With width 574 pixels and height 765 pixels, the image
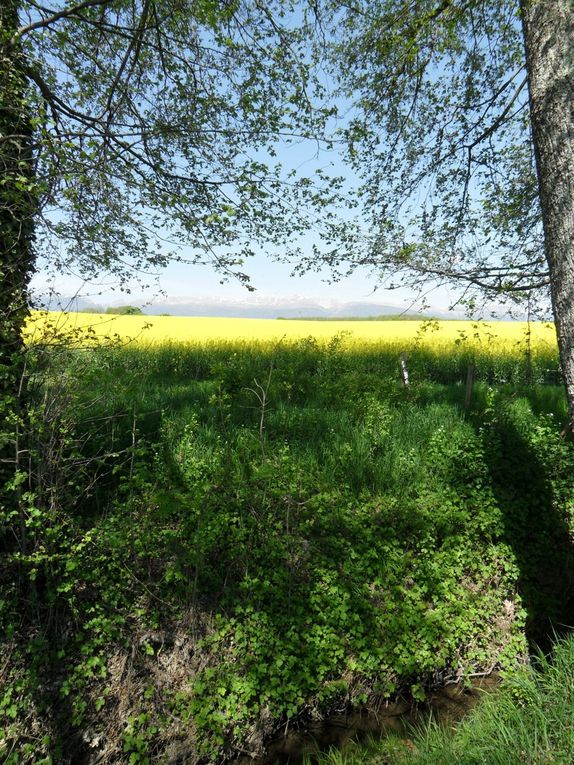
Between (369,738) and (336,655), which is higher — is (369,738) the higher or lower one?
the lower one

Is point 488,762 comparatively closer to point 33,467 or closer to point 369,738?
point 369,738

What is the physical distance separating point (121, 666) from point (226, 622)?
2.85ft

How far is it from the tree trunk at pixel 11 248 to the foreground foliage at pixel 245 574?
9.3 inches

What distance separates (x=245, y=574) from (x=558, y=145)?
13.8ft

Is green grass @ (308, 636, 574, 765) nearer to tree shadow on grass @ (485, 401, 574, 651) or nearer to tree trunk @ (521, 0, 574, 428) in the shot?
tree shadow on grass @ (485, 401, 574, 651)

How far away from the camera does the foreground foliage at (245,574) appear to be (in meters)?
3.11

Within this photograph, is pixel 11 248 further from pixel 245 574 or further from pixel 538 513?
pixel 538 513

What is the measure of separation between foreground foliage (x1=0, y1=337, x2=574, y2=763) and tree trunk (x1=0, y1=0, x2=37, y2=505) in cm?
Result: 24

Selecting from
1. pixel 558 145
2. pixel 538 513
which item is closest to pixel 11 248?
pixel 558 145

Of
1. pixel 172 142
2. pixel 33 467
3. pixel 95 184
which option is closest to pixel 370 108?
pixel 172 142

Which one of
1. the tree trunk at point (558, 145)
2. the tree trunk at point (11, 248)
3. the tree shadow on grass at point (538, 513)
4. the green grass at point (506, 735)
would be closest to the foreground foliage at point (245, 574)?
the tree shadow on grass at point (538, 513)

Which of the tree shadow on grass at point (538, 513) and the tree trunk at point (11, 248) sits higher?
the tree trunk at point (11, 248)

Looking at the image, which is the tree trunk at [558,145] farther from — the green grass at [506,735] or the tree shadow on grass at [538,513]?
the tree shadow on grass at [538,513]

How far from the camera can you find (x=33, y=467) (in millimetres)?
3633
